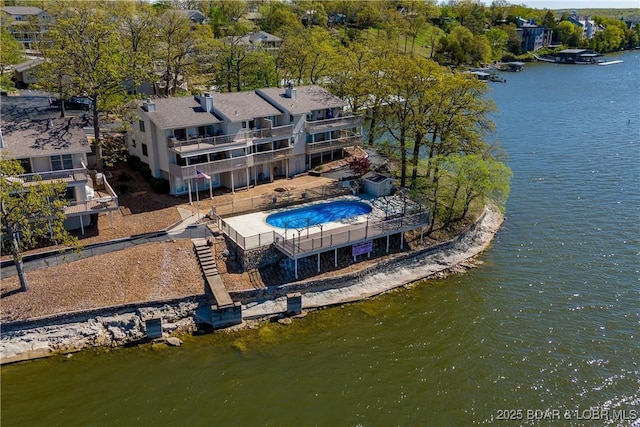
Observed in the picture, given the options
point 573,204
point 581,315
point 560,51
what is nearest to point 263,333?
point 581,315

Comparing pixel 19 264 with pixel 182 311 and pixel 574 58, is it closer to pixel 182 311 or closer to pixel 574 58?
pixel 182 311

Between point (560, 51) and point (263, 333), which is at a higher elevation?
point (560, 51)

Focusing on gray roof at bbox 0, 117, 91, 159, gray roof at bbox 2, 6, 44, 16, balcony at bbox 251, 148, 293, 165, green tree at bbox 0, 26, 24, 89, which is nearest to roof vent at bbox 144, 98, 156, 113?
gray roof at bbox 0, 117, 91, 159

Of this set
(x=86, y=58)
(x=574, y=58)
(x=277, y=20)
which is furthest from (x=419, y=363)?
(x=574, y=58)

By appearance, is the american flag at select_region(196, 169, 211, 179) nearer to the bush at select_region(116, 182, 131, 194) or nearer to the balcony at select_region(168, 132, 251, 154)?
the balcony at select_region(168, 132, 251, 154)

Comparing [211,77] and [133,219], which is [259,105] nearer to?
[133,219]

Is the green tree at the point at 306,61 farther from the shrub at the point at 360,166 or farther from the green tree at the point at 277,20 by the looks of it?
the green tree at the point at 277,20

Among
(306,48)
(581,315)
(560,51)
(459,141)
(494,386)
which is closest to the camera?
(494,386)
